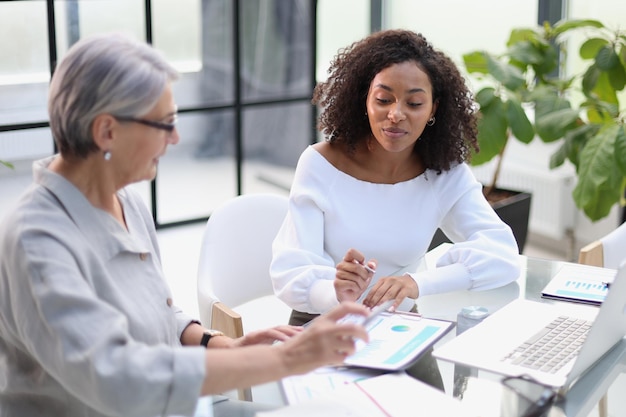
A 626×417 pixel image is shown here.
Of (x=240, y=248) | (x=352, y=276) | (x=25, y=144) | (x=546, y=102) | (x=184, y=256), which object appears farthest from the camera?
(x=184, y=256)

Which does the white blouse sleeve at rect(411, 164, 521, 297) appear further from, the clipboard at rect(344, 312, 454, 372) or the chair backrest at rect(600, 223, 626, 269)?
the chair backrest at rect(600, 223, 626, 269)

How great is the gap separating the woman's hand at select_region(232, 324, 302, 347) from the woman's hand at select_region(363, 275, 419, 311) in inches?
11.7

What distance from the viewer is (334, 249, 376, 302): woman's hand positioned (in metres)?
2.03

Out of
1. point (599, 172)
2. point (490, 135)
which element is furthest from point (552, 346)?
point (490, 135)

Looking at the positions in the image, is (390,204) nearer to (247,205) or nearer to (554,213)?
(247,205)

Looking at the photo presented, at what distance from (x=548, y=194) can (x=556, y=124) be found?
104 cm

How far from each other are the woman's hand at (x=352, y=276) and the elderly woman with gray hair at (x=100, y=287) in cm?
45

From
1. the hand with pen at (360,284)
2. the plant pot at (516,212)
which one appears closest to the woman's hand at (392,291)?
the hand with pen at (360,284)

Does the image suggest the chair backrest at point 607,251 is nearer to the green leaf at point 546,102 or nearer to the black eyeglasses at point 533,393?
the black eyeglasses at point 533,393

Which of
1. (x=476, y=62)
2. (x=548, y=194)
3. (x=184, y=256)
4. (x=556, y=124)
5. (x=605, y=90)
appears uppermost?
(x=476, y=62)

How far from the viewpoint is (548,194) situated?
471 cm

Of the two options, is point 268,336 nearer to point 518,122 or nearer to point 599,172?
point 599,172

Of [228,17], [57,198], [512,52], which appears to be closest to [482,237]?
[57,198]

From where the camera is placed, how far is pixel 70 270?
1.42 metres
